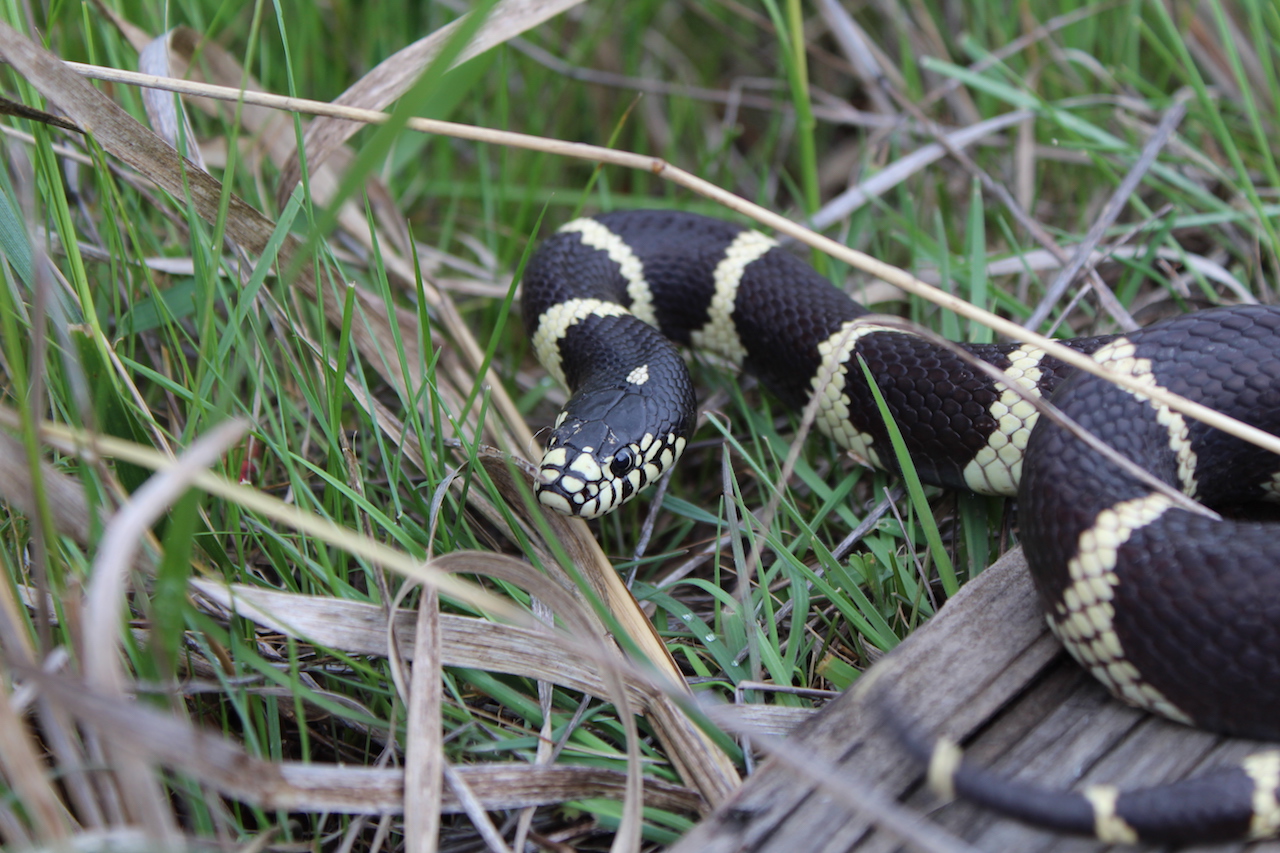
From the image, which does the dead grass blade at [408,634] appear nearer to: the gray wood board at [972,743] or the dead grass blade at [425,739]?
the dead grass blade at [425,739]

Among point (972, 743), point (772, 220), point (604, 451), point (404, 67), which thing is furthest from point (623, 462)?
point (404, 67)

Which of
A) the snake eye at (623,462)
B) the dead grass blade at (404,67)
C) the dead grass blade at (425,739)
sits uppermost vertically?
the dead grass blade at (404,67)

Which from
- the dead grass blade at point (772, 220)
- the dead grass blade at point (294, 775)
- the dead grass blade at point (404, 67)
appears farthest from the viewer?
the dead grass blade at point (404, 67)

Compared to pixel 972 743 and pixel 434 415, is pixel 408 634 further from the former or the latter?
pixel 972 743

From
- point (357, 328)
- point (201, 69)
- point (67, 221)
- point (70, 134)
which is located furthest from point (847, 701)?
point (201, 69)

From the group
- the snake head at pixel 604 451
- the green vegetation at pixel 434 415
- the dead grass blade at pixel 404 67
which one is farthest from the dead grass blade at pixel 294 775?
the dead grass blade at pixel 404 67

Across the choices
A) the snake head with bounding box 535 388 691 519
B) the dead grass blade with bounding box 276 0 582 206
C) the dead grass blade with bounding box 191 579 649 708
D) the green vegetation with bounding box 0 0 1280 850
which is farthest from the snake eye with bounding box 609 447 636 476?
the dead grass blade with bounding box 276 0 582 206
